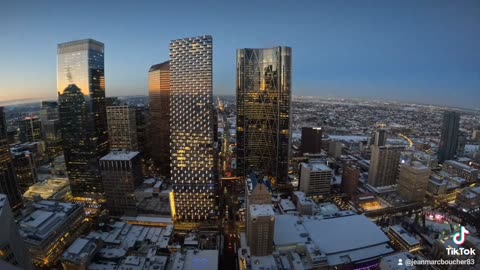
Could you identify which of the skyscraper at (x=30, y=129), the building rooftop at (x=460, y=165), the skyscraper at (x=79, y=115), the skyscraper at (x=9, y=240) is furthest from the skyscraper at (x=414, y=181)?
the skyscraper at (x=30, y=129)

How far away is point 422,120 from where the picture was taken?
161875 millimetres

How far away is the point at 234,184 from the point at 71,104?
153 feet

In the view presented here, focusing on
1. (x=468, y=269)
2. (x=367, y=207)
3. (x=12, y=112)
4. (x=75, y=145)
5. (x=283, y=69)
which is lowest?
(x=367, y=207)

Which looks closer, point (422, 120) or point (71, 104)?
point (71, 104)

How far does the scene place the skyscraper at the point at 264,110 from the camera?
6600 centimetres

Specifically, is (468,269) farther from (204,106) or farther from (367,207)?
(204,106)

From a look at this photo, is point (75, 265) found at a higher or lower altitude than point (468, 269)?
lower

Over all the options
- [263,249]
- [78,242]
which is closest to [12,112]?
[78,242]

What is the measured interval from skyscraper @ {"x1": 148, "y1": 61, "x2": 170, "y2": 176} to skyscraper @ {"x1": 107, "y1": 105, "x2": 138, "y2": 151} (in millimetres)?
7194

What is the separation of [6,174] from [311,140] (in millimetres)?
79760

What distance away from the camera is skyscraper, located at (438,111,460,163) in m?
79.2

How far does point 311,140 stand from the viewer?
86.8 metres

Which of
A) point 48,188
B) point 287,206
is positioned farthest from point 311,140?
point 48,188

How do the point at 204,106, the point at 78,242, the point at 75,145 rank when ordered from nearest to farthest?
the point at 78,242, the point at 204,106, the point at 75,145
